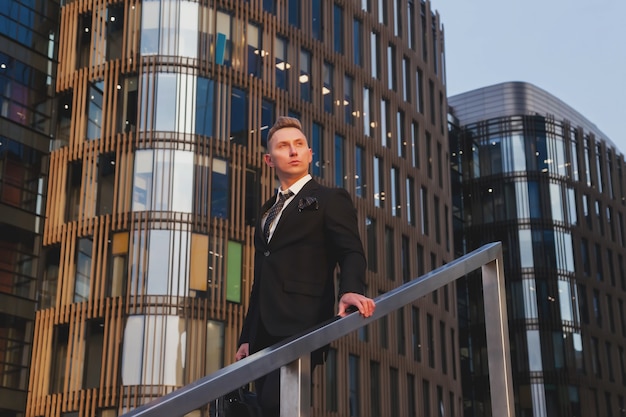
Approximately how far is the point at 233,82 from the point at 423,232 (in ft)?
49.3

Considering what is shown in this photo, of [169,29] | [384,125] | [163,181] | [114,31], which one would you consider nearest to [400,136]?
[384,125]

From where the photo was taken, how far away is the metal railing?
2.81 meters

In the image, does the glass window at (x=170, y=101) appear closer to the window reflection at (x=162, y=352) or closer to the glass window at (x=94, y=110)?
the glass window at (x=94, y=110)

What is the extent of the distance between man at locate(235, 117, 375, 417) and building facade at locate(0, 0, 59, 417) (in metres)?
26.7

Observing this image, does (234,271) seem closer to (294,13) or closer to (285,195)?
(294,13)

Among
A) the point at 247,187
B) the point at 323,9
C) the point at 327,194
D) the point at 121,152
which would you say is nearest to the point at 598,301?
the point at 323,9

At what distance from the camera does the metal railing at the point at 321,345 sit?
2812 mm

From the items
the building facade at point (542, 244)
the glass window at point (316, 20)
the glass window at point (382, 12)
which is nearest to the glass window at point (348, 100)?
the glass window at point (316, 20)

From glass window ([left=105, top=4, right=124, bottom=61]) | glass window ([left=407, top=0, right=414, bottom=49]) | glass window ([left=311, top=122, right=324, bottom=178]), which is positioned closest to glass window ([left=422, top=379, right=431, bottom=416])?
glass window ([left=311, top=122, right=324, bottom=178])

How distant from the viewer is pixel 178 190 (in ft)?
100.0

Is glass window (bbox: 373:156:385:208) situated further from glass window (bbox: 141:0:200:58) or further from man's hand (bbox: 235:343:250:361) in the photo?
man's hand (bbox: 235:343:250:361)

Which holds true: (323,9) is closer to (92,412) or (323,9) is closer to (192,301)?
(192,301)

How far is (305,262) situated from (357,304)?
2.55 feet

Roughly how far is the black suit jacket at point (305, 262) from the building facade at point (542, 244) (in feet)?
157
